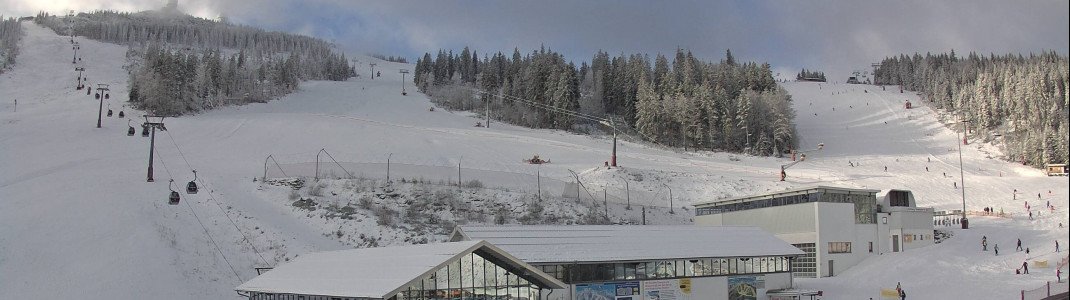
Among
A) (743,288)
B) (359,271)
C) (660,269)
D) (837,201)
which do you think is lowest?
(743,288)

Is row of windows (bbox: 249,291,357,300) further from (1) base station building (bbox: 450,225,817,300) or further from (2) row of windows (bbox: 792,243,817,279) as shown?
(2) row of windows (bbox: 792,243,817,279)

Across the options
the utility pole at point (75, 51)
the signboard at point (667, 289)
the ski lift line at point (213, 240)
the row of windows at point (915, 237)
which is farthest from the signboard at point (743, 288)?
the utility pole at point (75, 51)

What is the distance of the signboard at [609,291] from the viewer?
28922mm

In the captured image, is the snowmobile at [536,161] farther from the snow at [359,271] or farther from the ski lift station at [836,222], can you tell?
the snow at [359,271]

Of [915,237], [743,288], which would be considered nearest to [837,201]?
[915,237]

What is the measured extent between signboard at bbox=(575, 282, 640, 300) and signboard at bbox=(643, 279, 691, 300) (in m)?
0.49

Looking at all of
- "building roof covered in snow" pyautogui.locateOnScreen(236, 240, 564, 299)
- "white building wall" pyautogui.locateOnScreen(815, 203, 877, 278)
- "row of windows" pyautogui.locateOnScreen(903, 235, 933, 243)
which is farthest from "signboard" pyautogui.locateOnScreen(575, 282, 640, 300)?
"row of windows" pyautogui.locateOnScreen(903, 235, 933, 243)

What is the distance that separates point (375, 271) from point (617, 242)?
482 inches

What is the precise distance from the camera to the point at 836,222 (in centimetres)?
4350

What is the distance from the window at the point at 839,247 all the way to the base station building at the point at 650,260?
28.4 ft

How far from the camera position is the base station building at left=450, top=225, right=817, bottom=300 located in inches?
1139

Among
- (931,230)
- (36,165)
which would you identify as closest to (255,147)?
(36,165)

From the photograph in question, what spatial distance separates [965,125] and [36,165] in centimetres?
9968

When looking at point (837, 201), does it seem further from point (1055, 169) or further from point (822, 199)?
point (1055, 169)
